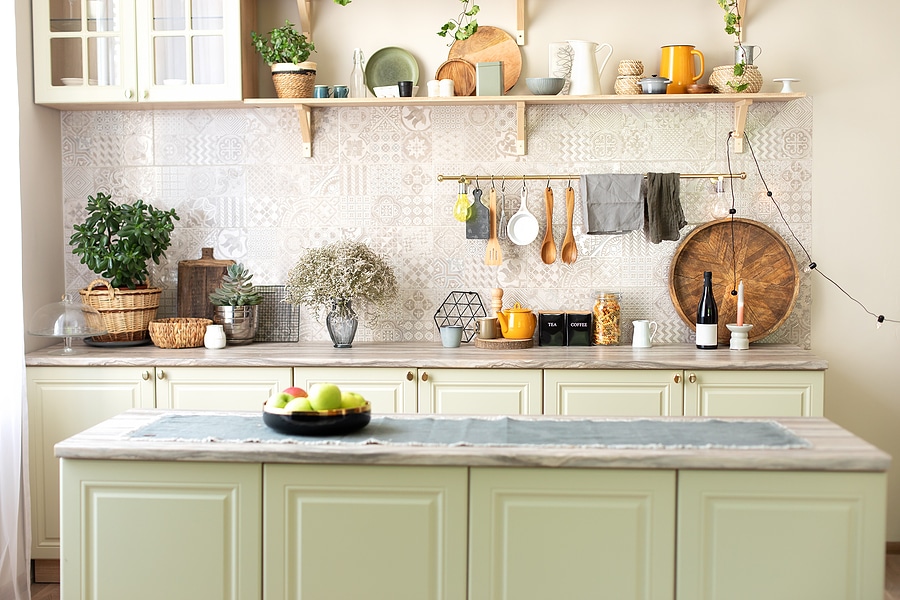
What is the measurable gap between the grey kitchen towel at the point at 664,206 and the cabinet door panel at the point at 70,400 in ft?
7.19

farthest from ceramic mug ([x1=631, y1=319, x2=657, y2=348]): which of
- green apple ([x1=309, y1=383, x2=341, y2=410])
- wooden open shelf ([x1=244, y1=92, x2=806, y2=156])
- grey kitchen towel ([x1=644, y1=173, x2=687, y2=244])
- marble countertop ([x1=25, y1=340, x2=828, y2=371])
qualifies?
green apple ([x1=309, y1=383, x2=341, y2=410])

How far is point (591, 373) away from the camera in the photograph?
3.62 m

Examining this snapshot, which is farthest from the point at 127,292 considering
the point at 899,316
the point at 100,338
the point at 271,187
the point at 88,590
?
the point at 899,316

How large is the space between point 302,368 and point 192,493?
4.70 feet

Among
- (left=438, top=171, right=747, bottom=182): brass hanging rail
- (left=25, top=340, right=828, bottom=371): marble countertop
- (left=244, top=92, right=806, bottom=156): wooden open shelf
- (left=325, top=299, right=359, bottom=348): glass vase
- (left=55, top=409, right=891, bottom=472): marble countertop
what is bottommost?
(left=55, top=409, right=891, bottom=472): marble countertop

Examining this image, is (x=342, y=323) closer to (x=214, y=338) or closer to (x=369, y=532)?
(x=214, y=338)

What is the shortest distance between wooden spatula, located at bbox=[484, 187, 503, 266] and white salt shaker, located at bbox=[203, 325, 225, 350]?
1201 millimetres

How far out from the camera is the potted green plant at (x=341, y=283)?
386 centimetres

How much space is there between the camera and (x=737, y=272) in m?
4.09

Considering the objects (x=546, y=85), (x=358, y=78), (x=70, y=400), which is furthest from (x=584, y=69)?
(x=70, y=400)

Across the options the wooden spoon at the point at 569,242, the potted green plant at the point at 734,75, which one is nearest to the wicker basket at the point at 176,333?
the wooden spoon at the point at 569,242

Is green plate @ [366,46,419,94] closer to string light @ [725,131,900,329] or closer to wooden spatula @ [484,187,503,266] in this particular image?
wooden spatula @ [484,187,503,266]

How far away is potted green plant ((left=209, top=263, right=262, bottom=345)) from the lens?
404 centimetres

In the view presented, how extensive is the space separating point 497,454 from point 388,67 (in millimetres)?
2441
